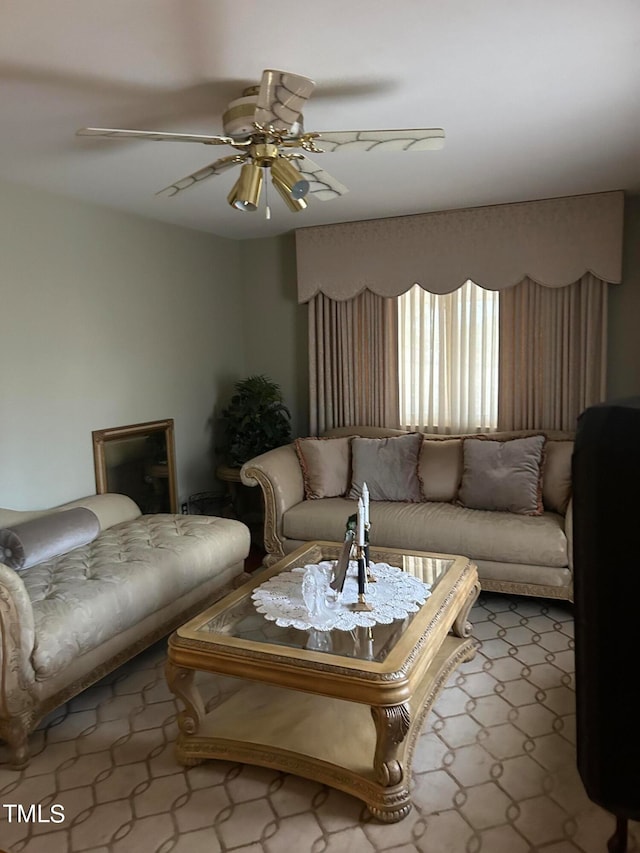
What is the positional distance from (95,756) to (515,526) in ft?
7.68

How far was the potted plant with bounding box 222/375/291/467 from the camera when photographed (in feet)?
15.1

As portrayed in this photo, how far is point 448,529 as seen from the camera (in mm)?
3521

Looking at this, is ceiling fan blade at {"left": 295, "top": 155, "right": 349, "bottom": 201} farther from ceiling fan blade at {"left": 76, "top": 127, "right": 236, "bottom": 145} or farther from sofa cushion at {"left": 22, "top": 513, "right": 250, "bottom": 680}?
sofa cushion at {"left": 22, "top": 513, "right": 250, "bottom": 680}

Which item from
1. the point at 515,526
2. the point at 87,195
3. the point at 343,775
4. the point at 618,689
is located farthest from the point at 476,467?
the point at 618,689

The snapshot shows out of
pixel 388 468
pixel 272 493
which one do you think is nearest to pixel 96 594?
pixel 272 493

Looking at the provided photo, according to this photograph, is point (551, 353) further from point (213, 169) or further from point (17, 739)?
point (17, 739)

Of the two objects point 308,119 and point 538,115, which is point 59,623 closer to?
point 308,119

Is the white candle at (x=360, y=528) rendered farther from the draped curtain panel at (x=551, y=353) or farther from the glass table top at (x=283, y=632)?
the draped curtain panel at (x=551, y=353)

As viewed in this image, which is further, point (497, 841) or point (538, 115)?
point (538, 115)

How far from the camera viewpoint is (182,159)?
2926 millimetres

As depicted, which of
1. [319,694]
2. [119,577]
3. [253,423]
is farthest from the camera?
[253,423]

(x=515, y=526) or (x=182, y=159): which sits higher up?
(x=182, y=159)

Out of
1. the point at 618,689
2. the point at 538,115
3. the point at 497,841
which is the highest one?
the point at 538,115

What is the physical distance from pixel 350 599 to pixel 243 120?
1.84m
